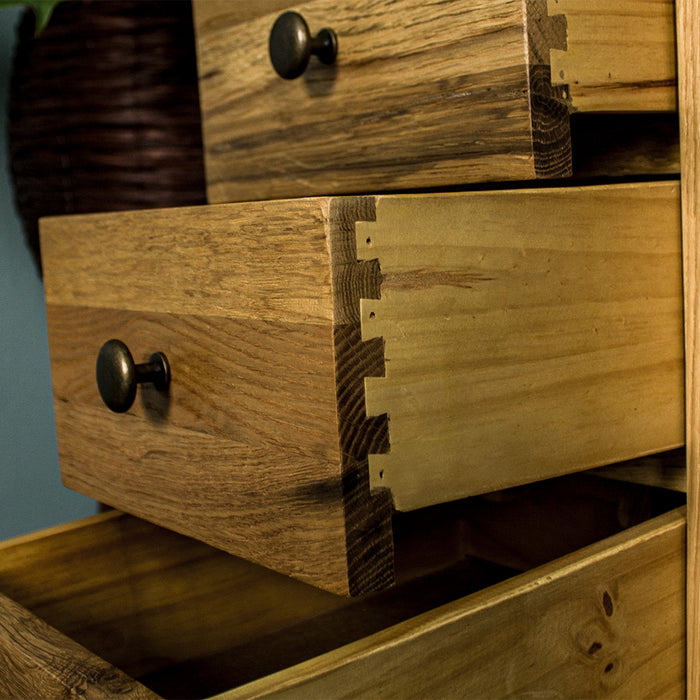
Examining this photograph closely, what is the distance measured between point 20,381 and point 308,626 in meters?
0.63

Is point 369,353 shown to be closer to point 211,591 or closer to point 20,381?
point 211,591

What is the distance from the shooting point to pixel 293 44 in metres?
0.64

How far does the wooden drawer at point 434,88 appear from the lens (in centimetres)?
54

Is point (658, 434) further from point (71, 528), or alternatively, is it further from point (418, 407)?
point (71, 528)

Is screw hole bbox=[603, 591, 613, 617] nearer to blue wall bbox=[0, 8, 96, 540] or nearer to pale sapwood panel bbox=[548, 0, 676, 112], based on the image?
pale sapwood panel bbox=[548, 0, 676, 112]

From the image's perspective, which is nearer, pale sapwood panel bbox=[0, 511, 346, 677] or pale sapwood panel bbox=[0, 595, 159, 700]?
pale sapwood panel bbox=[0, 595, 159, 700]

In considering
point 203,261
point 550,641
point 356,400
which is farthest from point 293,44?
point 550,641

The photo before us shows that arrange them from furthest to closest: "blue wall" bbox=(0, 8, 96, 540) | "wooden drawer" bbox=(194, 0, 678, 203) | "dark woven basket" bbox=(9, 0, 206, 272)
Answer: "blue wall" bbox=(0, 8, 96, 540)
"dark woven basket" bbox=(9, 0, 206, 272)
"wooden drawer" bbox=(194, 0, 678, 203)

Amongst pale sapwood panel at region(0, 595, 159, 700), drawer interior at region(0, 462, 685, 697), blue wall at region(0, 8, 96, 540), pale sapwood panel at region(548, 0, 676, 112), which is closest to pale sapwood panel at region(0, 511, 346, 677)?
drawer interior at region(0, 462, 685, 697)

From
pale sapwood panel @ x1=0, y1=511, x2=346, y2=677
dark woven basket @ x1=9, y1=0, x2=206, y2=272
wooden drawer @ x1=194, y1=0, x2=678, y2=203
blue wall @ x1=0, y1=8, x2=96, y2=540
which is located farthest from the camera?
blue wall @ x1=0, y1=8, x2=96, y2=540

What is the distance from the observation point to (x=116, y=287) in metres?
0.61

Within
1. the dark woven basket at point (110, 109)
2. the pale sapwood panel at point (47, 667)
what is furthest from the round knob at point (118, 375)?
the dark woven basket at point (110, 109)

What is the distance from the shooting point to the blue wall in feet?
3.86

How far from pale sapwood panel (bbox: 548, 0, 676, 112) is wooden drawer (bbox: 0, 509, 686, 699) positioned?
281 millimetres
